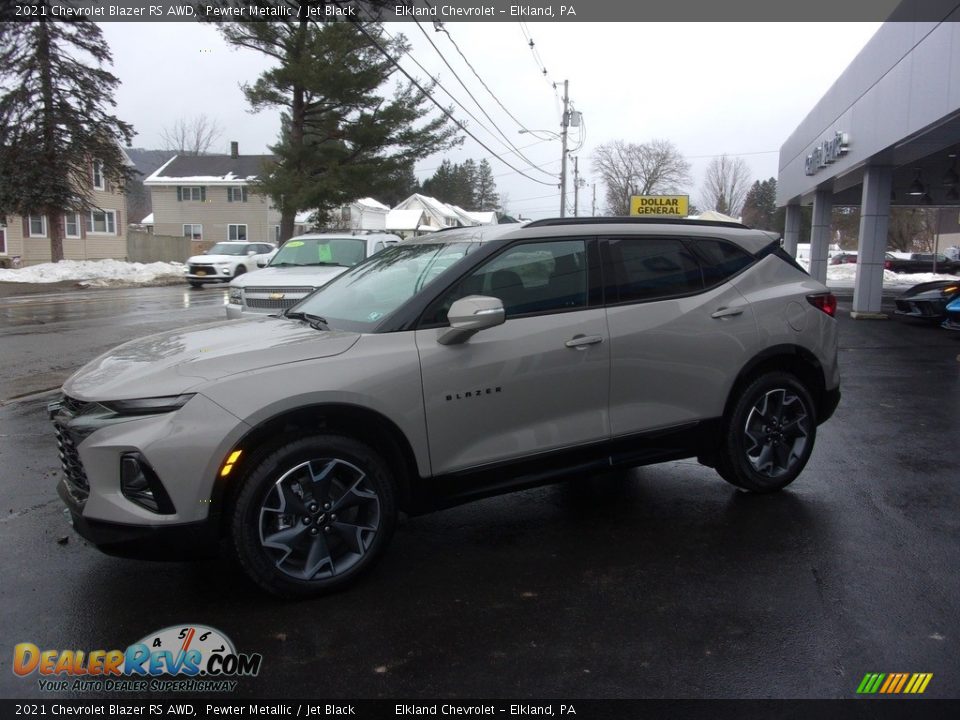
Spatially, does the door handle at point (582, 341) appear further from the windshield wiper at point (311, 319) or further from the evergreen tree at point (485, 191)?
the evergreen tree at point (485, 191)

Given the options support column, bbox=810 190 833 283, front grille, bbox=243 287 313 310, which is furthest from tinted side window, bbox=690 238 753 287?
support column, bbox=810 190 833 283

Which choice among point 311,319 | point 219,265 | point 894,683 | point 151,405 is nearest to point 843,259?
point 219,265

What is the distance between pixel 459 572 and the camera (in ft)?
13.0

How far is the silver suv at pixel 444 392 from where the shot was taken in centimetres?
338

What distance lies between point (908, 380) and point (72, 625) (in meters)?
9.32

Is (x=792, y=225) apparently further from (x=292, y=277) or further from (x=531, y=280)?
(x=531, y=280)

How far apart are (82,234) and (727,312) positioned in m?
44.8

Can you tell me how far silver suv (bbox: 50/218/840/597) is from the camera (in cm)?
338

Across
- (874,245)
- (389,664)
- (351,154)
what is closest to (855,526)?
(389,664)

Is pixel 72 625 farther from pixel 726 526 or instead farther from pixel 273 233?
pixel 273 233

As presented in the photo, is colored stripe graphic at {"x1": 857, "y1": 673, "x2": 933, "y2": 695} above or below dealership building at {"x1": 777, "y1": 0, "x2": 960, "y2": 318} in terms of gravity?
below

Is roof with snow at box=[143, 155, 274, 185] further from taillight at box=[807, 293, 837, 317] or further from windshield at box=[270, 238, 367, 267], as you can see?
taillight at box=[807, 293, 837, 317]

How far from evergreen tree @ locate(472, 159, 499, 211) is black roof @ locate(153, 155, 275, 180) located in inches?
2023

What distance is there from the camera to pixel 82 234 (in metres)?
42.5
